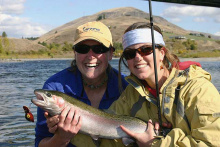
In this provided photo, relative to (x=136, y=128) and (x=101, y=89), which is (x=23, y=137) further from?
(x=136, y=128)

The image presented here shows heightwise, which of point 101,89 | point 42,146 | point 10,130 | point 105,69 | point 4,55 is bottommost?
point 4,55

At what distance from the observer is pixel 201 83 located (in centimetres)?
276

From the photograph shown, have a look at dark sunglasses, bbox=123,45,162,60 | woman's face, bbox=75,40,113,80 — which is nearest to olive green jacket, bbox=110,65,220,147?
dark sunglasses, bbox=123,45,162,60

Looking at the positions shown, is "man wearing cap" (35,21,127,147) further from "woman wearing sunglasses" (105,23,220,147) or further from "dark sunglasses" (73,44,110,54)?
"woman wearing sunglasses" (105,23,220,147)

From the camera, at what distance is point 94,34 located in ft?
12.0

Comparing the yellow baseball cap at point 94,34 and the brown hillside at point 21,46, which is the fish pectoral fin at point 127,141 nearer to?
the yellow baseball cap at point 94,34

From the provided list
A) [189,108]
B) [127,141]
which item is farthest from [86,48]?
[189,108]

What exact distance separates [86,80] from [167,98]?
1.35 metres

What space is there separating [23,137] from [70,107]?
4.10 metres

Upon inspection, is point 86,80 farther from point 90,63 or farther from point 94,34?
point 94,34

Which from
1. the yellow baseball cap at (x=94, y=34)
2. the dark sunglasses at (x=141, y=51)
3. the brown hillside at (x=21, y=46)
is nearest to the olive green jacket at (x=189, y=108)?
the dark sunglasses at (x=141, y=51)

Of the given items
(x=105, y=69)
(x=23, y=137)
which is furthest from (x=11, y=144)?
(x=105, y=69)

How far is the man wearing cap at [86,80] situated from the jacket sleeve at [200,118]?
1.15 meters

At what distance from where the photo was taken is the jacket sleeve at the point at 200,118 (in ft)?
8.29
